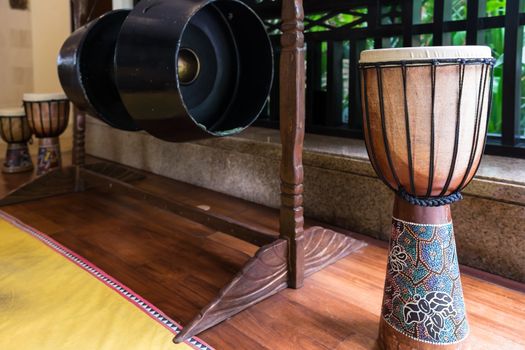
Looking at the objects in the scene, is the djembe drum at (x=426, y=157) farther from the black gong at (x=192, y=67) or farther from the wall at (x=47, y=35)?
the wall at (x=47, y=35)

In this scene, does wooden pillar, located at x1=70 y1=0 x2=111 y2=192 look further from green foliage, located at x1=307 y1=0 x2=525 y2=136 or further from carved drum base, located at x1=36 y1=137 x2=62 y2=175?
green foliage, located at x1=307 y1=0 x2=525 y2=136

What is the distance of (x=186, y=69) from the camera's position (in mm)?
1319

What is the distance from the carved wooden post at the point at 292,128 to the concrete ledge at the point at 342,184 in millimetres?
444

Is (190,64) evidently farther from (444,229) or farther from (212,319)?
(444,229)

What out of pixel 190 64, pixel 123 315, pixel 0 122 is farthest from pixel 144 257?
pixel 0 122

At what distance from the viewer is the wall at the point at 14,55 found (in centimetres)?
325

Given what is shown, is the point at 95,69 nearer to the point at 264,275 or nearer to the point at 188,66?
the point at 188,66

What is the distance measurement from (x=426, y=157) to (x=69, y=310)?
0.94 m

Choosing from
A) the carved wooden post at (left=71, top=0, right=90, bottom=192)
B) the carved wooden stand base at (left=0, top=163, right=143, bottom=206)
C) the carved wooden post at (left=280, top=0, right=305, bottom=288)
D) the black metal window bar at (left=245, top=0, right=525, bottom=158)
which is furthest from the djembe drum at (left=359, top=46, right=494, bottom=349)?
the carved wooden post at (left=71, top=0, right=90, bottom=192)

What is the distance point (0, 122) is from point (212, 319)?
224 cm

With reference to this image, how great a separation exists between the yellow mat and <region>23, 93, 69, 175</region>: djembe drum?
1.19 metres

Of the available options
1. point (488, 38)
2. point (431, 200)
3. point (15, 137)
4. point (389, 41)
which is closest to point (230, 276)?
point (431, 200)

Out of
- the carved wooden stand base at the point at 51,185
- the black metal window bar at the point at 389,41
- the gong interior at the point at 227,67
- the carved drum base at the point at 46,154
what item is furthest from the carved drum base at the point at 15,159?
the gong interior at the point at 227,67

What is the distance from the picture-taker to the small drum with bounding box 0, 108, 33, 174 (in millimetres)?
2725
